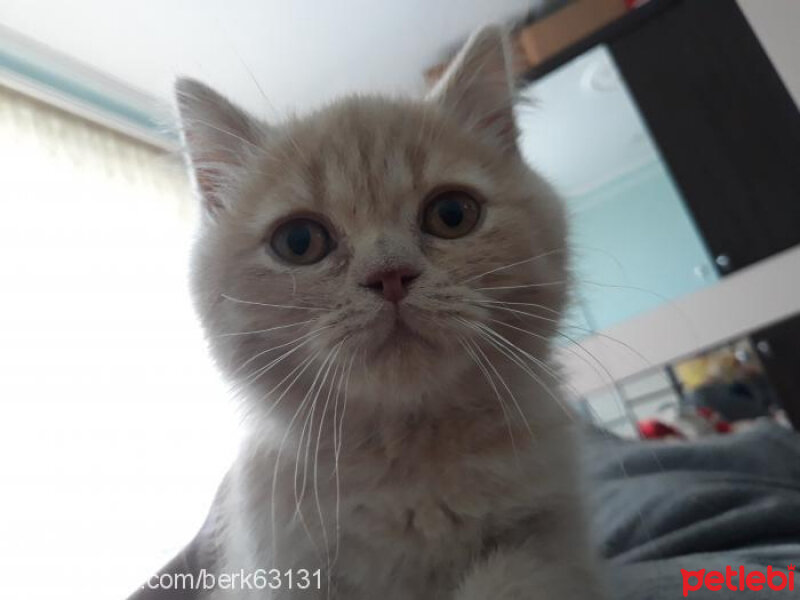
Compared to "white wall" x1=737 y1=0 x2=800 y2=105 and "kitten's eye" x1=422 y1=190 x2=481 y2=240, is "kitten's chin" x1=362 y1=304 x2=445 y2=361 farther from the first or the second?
"white wall" x1=737 y1=0 x2=800 y2=105

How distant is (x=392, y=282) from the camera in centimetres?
58

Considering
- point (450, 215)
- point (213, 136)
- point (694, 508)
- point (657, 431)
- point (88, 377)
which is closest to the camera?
point (450, 215)

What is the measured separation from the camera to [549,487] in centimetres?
62

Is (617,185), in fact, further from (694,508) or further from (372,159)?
(372,159)

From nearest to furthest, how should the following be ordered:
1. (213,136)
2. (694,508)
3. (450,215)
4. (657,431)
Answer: (450,215), (213,136), (694,508), (657,431)

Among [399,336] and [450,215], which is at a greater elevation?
[450,215]

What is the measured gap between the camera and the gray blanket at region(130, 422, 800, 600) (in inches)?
30.9

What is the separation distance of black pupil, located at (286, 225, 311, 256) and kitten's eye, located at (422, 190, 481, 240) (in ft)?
0.42

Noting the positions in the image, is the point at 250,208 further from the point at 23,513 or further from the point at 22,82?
the point at 22,82

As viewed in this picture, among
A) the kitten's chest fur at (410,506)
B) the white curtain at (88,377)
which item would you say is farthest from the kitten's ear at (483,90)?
the white curtain at (88,377)

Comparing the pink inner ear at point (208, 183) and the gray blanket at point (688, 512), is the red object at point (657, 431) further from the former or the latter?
the pink inner ear at point (208, 183)

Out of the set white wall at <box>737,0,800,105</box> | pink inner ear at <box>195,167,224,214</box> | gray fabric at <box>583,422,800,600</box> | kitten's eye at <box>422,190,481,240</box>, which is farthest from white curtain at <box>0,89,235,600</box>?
white wall at <box>737,0,800,105</box>

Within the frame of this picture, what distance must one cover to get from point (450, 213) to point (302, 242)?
17 centimetres

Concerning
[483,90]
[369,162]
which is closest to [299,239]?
[369,162]
